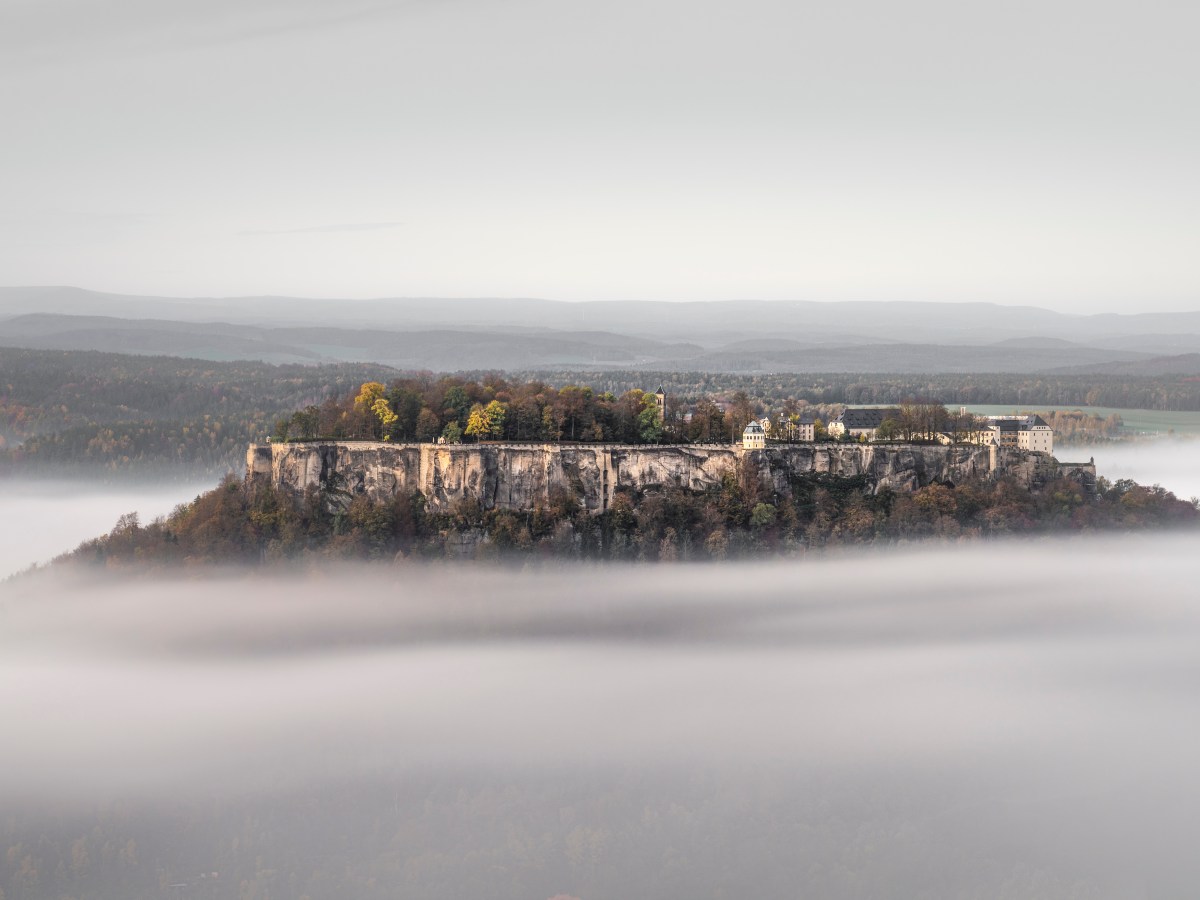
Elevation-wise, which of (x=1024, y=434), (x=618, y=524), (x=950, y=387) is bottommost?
(x=618, y=524)

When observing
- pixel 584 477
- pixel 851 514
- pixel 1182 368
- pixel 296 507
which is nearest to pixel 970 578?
pixel 851 514

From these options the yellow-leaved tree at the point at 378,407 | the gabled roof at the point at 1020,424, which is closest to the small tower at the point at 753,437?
the gabled roof at the point at 1020,424

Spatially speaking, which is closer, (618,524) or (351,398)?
(618,524)

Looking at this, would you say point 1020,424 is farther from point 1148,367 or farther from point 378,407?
point 1148,367

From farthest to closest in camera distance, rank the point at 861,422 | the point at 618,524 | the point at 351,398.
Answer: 1. the point at 351,398
2. the point at 861,422
3. the point at 618,524

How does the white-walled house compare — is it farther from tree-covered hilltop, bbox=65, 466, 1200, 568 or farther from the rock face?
tree-covered hilltop, bbox=65, 466, 1200, 568

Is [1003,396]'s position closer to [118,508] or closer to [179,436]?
[179,436]

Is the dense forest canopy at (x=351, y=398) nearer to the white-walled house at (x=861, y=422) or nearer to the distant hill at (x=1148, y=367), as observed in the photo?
the white-walled house at (x=861, y=422)

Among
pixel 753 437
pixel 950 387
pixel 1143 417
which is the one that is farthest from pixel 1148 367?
pixel 753 437
